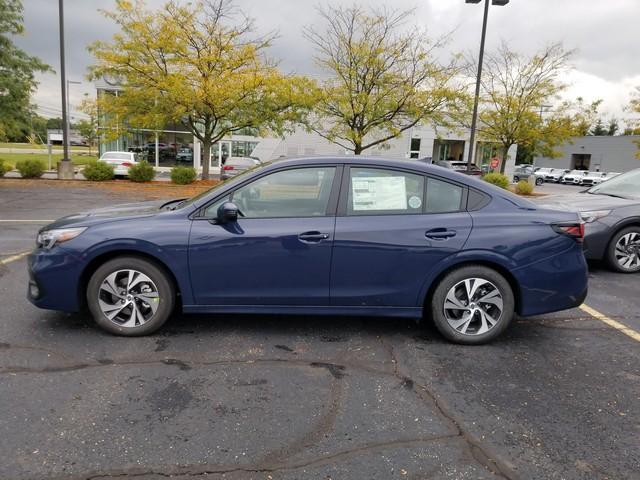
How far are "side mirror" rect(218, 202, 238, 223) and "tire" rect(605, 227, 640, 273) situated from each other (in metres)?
5.61

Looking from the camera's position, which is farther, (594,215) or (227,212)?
(594,215)

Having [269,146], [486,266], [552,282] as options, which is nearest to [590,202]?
[552,282]

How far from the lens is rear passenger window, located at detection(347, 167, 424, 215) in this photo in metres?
4.02

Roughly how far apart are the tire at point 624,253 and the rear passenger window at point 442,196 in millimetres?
3985

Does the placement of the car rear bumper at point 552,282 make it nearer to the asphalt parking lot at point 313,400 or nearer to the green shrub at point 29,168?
the asphalt parking lot at point 313,400

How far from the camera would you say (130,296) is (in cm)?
398

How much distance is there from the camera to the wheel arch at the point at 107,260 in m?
3.94

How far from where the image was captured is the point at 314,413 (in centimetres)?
297

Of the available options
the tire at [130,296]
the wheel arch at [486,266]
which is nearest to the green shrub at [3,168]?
the tire at [130,296]

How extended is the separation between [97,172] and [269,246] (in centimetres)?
1831

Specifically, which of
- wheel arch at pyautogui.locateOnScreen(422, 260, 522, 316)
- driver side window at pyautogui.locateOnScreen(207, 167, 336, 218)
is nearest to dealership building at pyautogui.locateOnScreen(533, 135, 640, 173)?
wheel arch at pyautogui.locateOnScreen(422, 260, 522, 316)

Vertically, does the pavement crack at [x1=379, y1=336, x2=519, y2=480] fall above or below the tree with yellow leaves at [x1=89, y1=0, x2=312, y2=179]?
below

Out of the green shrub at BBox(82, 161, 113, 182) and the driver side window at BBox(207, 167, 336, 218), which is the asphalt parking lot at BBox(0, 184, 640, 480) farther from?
the green shrub at BBox(82, 161, 113, 182)

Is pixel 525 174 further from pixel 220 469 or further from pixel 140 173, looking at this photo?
pixel 220 469
